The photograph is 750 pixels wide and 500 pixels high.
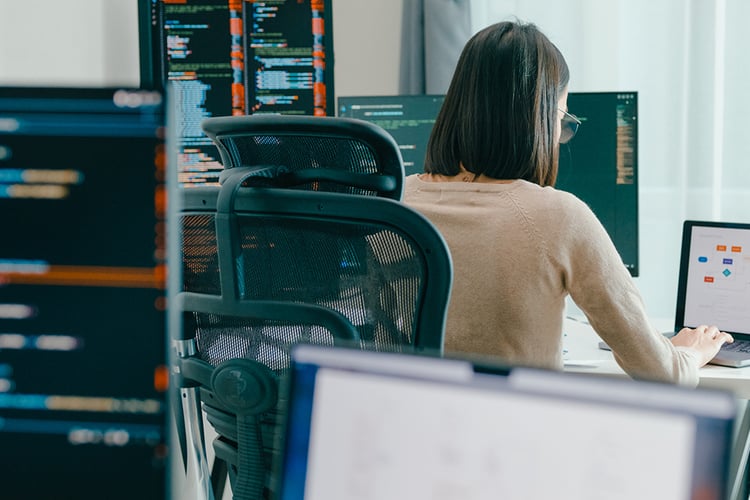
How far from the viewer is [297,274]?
1116 millimetres

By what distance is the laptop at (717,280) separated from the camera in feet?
6.00

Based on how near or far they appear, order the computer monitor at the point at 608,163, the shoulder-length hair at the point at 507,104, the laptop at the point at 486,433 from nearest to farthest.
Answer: the laptop at the point at 486,433
the shoulder-length hair at the point at 507,104
the computer monitor at the point at 608,163

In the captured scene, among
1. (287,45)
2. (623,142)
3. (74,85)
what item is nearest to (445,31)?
(287,45)

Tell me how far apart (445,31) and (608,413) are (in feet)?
8.40

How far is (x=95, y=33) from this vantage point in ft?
8.15

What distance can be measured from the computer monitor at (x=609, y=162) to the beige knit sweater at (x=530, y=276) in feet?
2.05

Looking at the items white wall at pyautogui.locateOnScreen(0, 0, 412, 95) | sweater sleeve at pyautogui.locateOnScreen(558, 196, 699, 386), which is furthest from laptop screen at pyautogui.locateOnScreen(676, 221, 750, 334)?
white wall at pyautogui.locateOnScreen(0, 0, 412, 95)

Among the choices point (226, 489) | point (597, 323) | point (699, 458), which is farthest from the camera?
point (226, 489)

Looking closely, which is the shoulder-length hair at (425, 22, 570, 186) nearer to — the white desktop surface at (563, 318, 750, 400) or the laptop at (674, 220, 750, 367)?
the white desktop surface at (563, 318, 750, 400)

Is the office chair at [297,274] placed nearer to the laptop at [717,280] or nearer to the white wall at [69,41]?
the white wall at [69,41]

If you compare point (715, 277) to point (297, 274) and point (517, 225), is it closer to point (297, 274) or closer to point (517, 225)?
point (517, 225)

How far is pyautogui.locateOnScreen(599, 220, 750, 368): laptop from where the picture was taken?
1830 millimetres

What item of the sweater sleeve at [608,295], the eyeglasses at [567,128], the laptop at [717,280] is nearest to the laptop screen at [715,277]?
the laptop at [717,280]

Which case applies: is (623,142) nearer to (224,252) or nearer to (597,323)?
(597,323)
